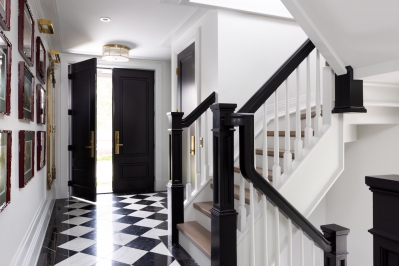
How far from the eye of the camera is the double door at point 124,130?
5098mm

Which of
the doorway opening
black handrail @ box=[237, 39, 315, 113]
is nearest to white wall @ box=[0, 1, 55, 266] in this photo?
black handrail @ box=[237, 39, 315, 113]

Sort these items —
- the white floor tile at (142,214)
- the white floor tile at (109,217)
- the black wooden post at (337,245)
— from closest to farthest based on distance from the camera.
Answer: the black wooden post at (337,245) < the white floor tile at (109,217) < the white floor tile at (142,214)

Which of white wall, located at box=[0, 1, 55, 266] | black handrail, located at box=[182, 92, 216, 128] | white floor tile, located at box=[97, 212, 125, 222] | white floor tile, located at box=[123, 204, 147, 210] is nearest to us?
white wall, located at box=[0, 1, 55, 266]

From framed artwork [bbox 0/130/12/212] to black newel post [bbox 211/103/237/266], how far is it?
4.17ft

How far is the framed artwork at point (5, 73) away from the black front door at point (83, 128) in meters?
3.03

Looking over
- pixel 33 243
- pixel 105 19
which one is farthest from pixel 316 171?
pixel 105 19

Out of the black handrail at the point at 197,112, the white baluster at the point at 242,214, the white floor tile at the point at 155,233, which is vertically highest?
the black handrail at the point at 197,112

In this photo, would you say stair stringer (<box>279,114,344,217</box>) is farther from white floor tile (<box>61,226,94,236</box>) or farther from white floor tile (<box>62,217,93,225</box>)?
white floor tile (<box>62,217,93,225</box>)

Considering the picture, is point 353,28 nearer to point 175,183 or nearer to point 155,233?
point 175,183

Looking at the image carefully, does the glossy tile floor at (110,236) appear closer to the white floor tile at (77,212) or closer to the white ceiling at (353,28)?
the white floor tile at (77,212)

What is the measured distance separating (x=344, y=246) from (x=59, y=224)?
Result: 10.7 feet

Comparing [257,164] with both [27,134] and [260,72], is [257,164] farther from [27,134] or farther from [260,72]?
[27,134]

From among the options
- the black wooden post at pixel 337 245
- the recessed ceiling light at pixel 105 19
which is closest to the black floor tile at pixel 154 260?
the black wooden post at pixel 337 245

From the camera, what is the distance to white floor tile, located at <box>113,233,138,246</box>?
10.3 ft
